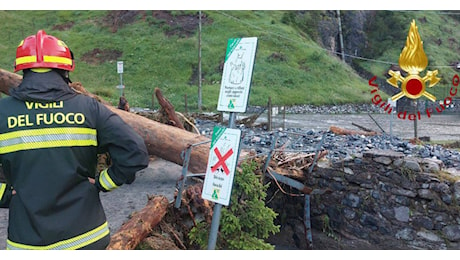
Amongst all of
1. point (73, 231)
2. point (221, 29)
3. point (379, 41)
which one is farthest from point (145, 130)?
point (379, 41)

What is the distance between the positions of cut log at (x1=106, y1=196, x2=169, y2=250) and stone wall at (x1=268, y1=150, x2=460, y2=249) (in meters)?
2.91

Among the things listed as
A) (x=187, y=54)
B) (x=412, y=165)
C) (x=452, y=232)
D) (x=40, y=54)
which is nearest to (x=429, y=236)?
(x=452, y=232)

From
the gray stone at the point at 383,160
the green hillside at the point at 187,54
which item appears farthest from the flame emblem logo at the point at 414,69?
the green hillside at the point at 187,54

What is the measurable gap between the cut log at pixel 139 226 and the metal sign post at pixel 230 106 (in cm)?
105

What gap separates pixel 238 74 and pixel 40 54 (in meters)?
1.49

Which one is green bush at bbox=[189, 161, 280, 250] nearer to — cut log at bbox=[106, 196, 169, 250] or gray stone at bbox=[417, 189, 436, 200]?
cut log at bbox=[106, 196, 169, 250]

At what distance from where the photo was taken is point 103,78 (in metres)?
30.5

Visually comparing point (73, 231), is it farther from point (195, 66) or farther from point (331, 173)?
point (195, 66)

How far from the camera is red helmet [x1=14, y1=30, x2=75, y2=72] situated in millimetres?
2502

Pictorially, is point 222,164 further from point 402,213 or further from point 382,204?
point 402,213

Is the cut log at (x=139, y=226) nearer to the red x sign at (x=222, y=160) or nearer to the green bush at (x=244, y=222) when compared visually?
the green bush at (x=244, y=222)

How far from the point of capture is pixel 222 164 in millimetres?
3416

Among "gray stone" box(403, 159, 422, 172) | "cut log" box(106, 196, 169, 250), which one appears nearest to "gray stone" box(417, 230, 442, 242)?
"gray stone" box(403, 159, 422, 172)

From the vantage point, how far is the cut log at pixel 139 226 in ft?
13.5
